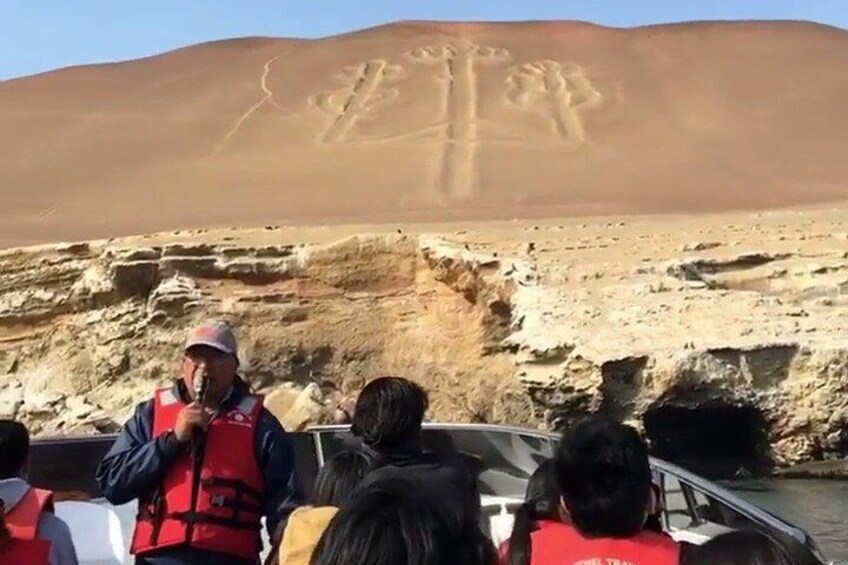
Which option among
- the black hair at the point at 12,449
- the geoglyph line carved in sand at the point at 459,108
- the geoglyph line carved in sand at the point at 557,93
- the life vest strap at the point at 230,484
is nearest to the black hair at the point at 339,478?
the life vest strap at the point at 230,484

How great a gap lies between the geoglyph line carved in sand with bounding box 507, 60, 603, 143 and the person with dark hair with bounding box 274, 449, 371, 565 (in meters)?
56.3

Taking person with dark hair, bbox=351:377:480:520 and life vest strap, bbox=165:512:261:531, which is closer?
person with dark hair, bbox=351:377:480:520

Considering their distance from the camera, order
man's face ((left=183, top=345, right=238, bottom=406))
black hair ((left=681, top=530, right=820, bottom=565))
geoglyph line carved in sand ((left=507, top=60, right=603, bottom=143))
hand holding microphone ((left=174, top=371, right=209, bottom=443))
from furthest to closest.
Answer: geoglyph line carved in sand ((left=507, top=60, right=603, bottom=143))
man's face ((left=183, top=345, right=238, bottom=406))
hand holding microphone ((left=174, top=371, right=209, bottom=443))
black hair ((left=681, top=530, right=820, bottom=565))

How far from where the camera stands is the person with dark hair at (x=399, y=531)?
1906mm

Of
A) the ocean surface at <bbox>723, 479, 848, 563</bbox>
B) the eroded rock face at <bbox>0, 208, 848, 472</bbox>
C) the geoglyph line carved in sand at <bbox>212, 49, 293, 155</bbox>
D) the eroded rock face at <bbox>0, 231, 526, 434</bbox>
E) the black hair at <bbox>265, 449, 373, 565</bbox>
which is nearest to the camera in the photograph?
the black hair at <bbox>265, 449, 373, 565</bbox>

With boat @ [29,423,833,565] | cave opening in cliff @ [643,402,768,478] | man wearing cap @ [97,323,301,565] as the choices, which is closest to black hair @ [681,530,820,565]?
man wearing cap @ [97,323,301,565]

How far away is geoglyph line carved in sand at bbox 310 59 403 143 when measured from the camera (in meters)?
63.2

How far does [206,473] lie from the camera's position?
405cm

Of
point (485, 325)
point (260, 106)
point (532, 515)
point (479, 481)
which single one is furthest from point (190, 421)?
point (260, 106)

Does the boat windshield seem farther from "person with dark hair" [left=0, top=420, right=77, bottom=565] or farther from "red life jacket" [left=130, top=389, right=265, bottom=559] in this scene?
"person with dark hair" [left=0, top=420, right=77, bottom=565]

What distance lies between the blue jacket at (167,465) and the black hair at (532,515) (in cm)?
104

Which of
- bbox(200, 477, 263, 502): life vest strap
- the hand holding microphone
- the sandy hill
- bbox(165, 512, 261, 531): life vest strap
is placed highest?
the sandy hill

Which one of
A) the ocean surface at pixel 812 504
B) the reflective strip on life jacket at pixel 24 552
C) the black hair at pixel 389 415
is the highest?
the black hair at pixel 389 415

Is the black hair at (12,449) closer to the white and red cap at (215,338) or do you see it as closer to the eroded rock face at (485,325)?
the white and red cap at (215,338)
